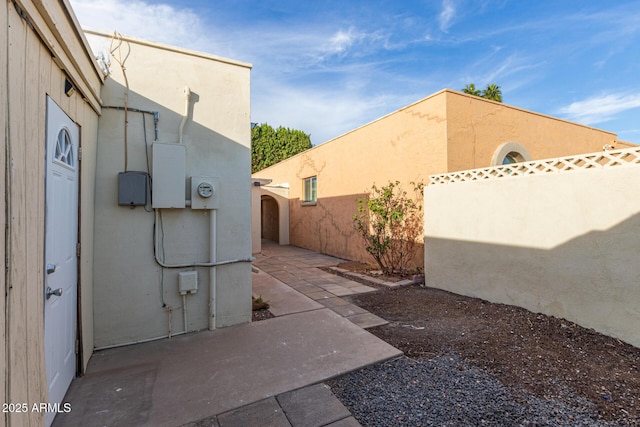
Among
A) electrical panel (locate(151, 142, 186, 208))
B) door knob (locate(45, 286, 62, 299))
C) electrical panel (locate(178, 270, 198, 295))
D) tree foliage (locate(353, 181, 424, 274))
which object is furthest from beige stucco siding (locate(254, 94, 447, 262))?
door knob (locate(45, 286, 62, 299))

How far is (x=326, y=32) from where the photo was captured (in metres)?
6.25

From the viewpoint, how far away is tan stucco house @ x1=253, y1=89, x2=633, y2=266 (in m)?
6.36

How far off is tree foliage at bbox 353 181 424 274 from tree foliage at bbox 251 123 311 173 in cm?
1792

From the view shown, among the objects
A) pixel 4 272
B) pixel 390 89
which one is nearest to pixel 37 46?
pixel 4 272

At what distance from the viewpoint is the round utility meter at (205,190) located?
3373 millimetres

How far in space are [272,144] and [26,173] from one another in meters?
23.8

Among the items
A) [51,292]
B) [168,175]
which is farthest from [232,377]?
[168,175]

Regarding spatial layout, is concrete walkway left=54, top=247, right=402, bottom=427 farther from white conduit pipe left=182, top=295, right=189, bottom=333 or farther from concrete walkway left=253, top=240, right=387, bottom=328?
concrete walkway left=253, top=240, right=387, bottom=328

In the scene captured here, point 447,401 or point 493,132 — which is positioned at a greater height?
point 493,132

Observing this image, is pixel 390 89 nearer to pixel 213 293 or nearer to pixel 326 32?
pixel 326 32

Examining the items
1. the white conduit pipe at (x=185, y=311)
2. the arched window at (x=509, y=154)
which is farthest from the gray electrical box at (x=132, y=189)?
the arched window at (x=509, y=154)

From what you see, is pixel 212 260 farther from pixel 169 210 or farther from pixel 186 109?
pixel 186 109

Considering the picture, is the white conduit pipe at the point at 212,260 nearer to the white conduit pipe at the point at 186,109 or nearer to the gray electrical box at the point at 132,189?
the gray electrical box at the point at 132,189

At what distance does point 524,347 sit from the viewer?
10.3ft
